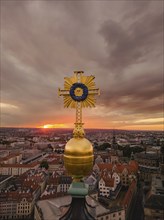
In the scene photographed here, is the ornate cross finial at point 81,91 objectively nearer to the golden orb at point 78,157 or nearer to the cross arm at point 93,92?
the cross arm at point 93,92

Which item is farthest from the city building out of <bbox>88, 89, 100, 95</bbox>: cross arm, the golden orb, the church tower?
<bbox>88, 89, 100, 95</bbox>: cross arm

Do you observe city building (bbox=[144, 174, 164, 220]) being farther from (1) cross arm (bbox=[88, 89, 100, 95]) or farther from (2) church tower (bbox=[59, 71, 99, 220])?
(1) cross arm (bbox=[88, 89, 100, 95])

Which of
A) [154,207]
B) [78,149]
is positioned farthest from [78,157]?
[154,207]

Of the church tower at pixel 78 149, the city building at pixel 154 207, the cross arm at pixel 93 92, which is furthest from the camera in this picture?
the city building at pixel 154 207

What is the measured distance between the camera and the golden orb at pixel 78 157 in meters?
5.09

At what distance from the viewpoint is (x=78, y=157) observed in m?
5.08

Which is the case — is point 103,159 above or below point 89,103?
below

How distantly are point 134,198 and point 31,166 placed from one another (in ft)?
148

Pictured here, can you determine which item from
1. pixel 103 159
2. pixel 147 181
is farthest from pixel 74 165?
pixel 103 159

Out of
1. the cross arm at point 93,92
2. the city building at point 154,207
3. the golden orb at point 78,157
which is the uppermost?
the cross arm at point 93,92

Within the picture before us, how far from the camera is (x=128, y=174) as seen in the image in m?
65.1

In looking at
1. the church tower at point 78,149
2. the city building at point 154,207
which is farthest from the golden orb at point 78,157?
the city building at point 154,207

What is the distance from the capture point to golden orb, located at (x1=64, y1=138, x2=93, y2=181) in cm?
509

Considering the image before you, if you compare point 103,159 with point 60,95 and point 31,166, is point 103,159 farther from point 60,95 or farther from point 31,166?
point 60,95
